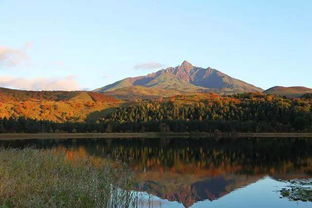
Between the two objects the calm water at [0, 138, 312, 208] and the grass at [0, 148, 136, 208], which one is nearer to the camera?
the grass at [0, 148, 136, 208]

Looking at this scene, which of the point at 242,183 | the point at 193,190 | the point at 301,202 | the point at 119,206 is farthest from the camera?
the point at 242,183

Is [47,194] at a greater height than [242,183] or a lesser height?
greater

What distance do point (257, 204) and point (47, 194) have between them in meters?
15.7

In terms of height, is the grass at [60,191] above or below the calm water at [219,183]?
above

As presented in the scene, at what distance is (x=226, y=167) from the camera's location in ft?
173

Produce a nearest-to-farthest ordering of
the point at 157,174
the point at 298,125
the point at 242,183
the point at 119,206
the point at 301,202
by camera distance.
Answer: the point at 119,206 → the point at 301,202 → the point at 242,183 → the point at 157,174 → the point at 298,125

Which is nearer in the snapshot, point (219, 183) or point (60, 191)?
point (60, 191)

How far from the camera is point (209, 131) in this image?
19712 centimetres

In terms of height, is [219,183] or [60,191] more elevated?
[60,191]

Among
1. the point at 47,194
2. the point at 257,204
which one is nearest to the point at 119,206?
the point at 47,194

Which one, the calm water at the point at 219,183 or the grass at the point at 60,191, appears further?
the calm water at the point at 219,183

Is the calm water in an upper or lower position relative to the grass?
lower

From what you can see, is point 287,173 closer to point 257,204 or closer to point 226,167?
point 226,167

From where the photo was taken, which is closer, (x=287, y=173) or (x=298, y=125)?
(x=287, y=173)
